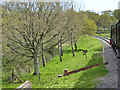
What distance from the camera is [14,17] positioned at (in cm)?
1402

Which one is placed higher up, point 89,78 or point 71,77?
point 89,78

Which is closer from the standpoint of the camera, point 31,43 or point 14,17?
point 14,17

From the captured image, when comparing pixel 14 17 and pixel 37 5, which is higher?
pixel 37 5

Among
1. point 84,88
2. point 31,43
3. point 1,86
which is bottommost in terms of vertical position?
point 1,86

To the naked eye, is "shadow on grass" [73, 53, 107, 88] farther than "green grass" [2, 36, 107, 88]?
No

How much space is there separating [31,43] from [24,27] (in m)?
2.47

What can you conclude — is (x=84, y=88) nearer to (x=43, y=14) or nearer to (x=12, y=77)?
(x=12, y=77)

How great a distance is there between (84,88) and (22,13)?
10438mm

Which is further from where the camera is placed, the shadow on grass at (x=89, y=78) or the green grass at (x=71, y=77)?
the green grass at (x=71, y=77)

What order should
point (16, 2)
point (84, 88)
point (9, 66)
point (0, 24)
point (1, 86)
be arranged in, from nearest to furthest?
point (84, 88)
point (1, 86)
point (0, 24)
point (16, 2)
point (9, 66)

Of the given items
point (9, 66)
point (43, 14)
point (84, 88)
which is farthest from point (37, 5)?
point (84, 88)

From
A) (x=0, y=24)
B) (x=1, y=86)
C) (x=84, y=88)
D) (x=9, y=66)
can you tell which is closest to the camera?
(x=84, y=88)

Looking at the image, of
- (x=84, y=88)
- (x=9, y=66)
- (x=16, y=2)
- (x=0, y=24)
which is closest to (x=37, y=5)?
(x=16, y=2)

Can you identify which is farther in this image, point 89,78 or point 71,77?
point 71,77
